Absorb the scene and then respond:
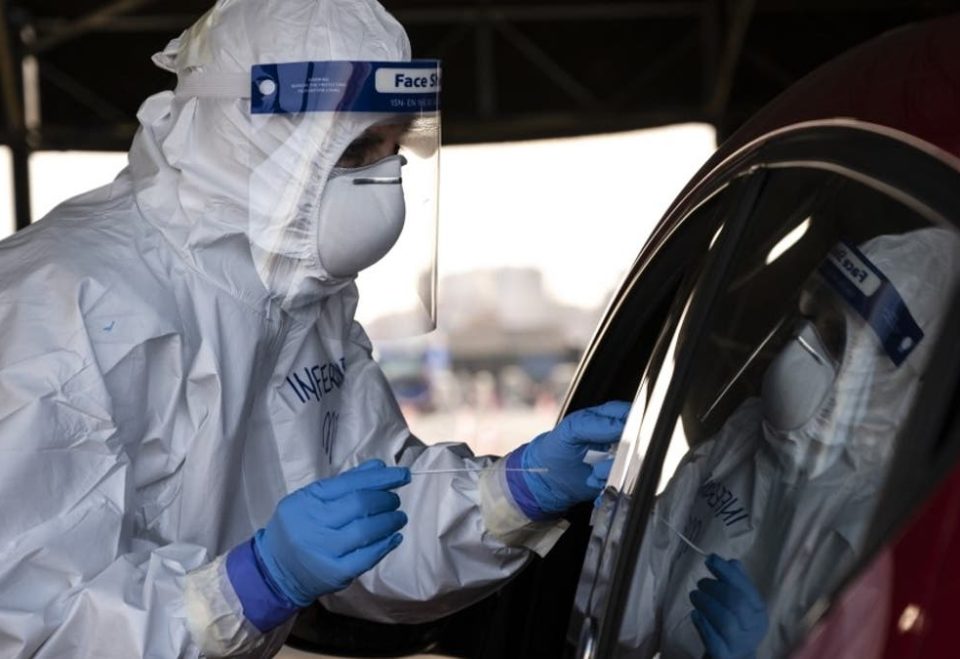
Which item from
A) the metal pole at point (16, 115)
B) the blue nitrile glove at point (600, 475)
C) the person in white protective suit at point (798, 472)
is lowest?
the metal pole at point (16, 115)

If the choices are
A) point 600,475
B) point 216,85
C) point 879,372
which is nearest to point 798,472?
point 879,372

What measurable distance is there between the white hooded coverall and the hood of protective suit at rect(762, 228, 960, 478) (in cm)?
91

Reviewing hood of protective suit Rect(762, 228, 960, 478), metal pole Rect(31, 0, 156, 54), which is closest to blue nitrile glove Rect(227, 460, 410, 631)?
hood of protective suit Rect(762, 228, 960, 478)

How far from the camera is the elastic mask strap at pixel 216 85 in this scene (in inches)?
85.8

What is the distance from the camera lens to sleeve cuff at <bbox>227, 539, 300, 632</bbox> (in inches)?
76.0

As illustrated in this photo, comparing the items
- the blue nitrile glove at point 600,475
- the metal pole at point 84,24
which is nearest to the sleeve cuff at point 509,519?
the blue nitrile glove at point 600,475

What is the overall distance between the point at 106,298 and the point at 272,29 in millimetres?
458

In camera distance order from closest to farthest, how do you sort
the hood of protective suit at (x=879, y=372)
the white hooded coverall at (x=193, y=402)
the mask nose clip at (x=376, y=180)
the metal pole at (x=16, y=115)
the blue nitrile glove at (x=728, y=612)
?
the hood of protective suit at (x=879, y=372) < the blue nitrile glove at (x=728, y=612) < the white hooded coverall at (x=193, y=402) < the mask nose clip at (x=376, y=180) < the metal pole at (x=16, y=115)

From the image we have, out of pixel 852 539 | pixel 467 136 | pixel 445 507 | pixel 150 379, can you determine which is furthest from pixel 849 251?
pixel 467 136

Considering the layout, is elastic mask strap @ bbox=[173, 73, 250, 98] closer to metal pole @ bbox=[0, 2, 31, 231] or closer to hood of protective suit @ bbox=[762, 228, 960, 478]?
hood of protective suit @ bbox=[762, 228, 960, 478]

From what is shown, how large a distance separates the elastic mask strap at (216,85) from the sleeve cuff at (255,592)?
650mm

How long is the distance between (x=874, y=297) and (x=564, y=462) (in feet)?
3.46

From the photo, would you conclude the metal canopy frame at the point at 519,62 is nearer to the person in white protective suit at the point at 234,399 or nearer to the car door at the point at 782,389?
the person in white protective suit at the point at 234,399

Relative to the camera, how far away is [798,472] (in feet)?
4.35
